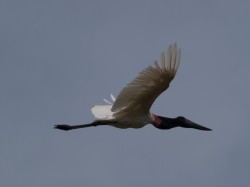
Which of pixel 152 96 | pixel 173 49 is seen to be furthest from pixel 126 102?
pixel 173 49

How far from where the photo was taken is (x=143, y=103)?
24719mm

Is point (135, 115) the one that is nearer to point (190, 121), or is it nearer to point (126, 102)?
point (126, 102)

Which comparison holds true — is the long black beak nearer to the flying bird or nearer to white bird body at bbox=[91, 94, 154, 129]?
the flying bird

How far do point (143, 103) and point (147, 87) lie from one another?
3.55 feet

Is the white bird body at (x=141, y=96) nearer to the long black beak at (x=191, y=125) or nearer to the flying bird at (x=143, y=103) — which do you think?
the flying bird at (x=143, y=103)

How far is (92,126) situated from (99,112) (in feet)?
1.65

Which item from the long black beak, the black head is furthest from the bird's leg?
the long black beak

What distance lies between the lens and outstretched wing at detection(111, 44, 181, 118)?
22797mm

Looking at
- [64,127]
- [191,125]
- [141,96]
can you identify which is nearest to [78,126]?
[64,127]

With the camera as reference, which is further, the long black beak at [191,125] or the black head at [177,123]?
the long black beak at [191,125]

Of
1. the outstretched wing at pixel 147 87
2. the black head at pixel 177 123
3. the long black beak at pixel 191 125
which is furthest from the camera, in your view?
the long black beak at pixel 191 125

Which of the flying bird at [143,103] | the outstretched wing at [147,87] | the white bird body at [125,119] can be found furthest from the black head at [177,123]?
the outstretched wing at [147,87]

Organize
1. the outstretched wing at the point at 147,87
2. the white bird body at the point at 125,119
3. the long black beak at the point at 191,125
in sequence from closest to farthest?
the outstretched wing at the point at 147,87
the white bird body at the point at 125,119
the long black beak at the point at 191,125

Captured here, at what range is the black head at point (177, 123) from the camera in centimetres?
2666
